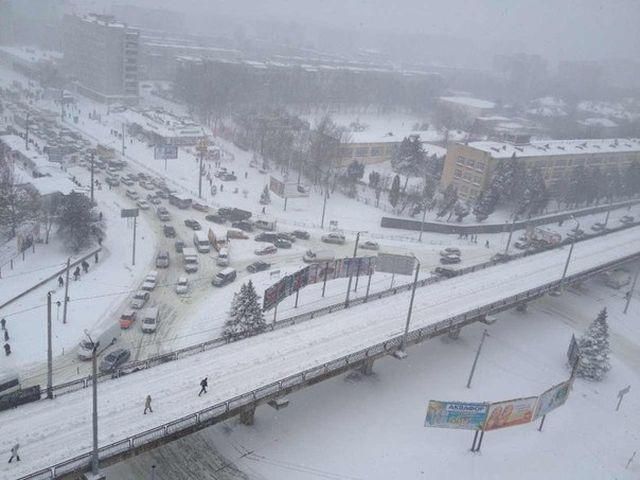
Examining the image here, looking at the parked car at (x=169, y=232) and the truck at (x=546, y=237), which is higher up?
the truck at (x=546, y=237)

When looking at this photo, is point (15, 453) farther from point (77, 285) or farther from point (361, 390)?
point (77, 285)

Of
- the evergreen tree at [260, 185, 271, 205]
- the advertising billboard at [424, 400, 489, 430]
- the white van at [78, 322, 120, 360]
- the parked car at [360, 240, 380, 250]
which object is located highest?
the advertising billboard at [424, 400, 489, 430]

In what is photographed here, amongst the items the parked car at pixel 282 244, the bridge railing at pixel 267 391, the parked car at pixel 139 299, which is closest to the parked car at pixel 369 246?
the parked car at pixel 282 244

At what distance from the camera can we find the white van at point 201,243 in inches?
1435

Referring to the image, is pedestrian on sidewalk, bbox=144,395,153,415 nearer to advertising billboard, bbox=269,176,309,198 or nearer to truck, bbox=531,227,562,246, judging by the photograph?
advertising billboard, bbox=269,176,309,198

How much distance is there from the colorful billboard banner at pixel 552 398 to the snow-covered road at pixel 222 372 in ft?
21.5

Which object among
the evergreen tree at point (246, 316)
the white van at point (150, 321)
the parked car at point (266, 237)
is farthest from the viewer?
the parked car at point (266, 237)

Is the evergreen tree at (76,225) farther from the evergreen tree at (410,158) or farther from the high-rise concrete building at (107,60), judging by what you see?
the high-rise concrete building at (107,60)

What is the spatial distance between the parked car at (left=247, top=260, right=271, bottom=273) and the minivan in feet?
5.44

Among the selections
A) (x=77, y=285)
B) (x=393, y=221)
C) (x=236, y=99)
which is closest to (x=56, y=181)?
(x=77, y=285)

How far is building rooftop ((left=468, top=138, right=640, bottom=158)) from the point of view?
5566 centimetres

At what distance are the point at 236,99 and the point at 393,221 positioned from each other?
48.7m

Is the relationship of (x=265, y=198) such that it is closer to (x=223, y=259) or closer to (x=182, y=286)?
(x=223, y=259)

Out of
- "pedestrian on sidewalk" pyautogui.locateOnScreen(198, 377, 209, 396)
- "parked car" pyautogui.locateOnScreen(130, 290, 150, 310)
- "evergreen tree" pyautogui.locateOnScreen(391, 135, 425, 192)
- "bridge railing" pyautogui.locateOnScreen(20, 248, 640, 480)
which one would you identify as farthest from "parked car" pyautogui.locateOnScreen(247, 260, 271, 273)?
"evergreen tree" pyautogui.locateOnScreen(391, 135, 425, 192)
